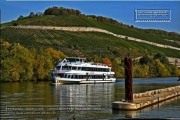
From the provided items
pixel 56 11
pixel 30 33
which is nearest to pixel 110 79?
pixel 30 33

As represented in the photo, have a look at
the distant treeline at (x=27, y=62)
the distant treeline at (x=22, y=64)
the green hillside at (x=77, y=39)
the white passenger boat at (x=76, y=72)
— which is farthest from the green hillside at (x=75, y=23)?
the white passenger boat at (x=76, y=72)

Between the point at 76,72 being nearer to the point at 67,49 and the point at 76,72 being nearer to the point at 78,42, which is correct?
the point at 67,49

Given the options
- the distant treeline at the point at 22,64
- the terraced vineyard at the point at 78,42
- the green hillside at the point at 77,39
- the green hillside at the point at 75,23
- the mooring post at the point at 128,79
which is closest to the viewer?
the mooring post at the point at 128,79

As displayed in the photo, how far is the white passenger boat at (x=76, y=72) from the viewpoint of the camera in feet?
217

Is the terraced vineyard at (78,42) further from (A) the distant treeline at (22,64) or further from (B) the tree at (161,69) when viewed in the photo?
(A) the distant treeline at (22,64)

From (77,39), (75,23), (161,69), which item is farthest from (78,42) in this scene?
(75,23)

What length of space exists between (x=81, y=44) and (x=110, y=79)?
49.4m

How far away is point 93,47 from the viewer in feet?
396

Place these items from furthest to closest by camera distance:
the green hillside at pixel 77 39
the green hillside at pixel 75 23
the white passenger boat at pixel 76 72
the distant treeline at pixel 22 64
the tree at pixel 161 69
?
1. the green hillside at pixel 75 23
2. the tree at pixel 161 69
3. the green hillside at pixel 77 39
4. the distant treeline at pixel 22 64
5. the white passenger boat at pixel 76 72

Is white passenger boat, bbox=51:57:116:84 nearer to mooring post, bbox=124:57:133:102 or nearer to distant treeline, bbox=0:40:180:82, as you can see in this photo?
Answer: distant treeline, bbox=0:40:180:82

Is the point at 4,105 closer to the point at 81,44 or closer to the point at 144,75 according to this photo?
the point at 144,75

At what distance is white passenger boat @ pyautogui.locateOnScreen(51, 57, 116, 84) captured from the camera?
2601 inches

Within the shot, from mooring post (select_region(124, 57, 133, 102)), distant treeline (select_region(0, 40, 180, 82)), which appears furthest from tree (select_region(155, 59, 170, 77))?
mooring post (select_region(124, 57, 133, 102))

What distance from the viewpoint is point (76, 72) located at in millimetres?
66938
